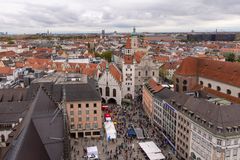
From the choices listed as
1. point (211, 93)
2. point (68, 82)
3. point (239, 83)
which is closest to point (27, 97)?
point (68, 82)

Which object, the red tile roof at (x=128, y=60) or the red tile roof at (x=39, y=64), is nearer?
the red tile roof at (x=128, y=60)

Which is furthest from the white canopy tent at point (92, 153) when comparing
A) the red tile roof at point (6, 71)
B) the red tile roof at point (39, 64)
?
the red tile roof at point (39, 64)

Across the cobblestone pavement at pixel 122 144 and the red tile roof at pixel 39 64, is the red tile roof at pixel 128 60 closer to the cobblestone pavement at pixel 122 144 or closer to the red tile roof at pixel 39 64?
the cobblestone pavement at pixel 122 144

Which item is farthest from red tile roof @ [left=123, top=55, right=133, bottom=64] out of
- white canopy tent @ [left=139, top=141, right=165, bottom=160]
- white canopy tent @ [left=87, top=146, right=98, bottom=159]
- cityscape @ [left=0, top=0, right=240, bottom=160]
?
white canopy tent @ [left=87, top=146, right=98, bottom=159]

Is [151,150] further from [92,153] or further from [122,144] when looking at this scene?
[92,153]

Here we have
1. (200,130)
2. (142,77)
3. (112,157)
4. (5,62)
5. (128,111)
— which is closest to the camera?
(200,130)

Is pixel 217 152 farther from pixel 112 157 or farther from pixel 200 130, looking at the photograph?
pixel 112 157

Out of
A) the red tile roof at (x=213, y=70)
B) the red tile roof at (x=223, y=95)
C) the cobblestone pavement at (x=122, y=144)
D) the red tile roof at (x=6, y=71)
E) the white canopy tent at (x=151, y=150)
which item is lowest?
the cobblestone pavement at (x=122, y=144)
